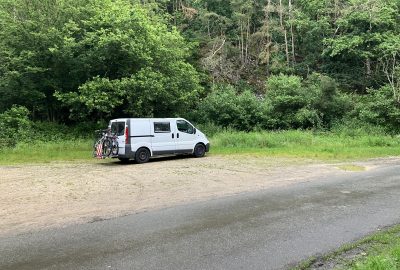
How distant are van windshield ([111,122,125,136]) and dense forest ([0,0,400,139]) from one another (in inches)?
260

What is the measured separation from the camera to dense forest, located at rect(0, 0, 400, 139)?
80.8 feet

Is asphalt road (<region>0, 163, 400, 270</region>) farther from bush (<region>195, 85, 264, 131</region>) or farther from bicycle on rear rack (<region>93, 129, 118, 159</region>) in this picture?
bush (<region>195, 85, 264, 131</region>)

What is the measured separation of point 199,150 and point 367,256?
13588 millimetres

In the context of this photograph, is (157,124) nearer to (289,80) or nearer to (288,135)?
(288,135)

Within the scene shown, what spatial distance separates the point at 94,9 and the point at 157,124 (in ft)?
43.3

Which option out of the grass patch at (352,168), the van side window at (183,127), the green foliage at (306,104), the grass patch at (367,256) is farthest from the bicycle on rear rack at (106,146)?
the green foliage at (306,104)

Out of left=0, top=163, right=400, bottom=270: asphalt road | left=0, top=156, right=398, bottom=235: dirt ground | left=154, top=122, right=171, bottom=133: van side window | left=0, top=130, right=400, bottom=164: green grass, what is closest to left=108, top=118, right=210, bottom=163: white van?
left=154, top=122, right=171, bottom=133: van side window

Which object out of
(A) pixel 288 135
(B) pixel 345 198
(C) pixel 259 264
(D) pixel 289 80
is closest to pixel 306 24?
(D) pixel 289 80

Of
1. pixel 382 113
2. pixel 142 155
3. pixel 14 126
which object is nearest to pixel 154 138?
pixel 142 155

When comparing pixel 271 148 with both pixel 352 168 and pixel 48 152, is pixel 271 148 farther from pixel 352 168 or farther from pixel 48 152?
pixel 48 152

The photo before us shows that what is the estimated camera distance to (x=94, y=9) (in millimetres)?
A: 26328

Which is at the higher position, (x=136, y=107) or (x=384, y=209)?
(x=136, y=107)

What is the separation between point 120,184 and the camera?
11508mm

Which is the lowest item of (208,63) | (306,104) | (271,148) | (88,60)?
(271,148)
